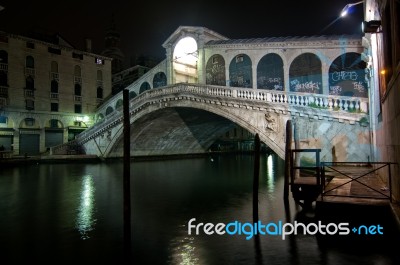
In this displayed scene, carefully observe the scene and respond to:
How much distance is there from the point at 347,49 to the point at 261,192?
8.82 m

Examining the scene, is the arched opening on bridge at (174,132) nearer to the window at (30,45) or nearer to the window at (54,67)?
the window at (54,67)

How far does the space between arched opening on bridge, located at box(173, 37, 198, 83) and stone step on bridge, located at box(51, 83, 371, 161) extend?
3625 millimetres

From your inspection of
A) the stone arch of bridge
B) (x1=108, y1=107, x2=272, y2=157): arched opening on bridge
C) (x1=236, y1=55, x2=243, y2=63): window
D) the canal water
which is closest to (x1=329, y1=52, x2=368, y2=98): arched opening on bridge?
the stone arch of bridge

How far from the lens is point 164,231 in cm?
751

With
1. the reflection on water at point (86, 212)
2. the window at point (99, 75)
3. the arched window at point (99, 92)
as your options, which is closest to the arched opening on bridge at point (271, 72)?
the reflection on water at point (86, 212)

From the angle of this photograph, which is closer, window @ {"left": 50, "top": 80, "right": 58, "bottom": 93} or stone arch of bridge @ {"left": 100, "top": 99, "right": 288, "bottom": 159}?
stone arch of bridge @ {"left": 100, "top": 99, "right": 288, "bottom": 159}

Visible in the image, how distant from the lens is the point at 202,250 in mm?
6184

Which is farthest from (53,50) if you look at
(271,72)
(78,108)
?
(271,72)

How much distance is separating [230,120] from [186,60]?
8.03m

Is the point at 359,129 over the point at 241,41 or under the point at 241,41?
under

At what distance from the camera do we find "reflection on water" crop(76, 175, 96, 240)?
7723 mm

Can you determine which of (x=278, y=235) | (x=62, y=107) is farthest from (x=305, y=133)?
(x=62, y=107)

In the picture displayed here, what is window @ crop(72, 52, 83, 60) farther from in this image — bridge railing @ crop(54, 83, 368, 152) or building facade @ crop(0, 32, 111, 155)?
bridge railing @ crop(54, 83, 368, 152)

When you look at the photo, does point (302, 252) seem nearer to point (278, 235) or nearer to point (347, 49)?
point (278, 235)
